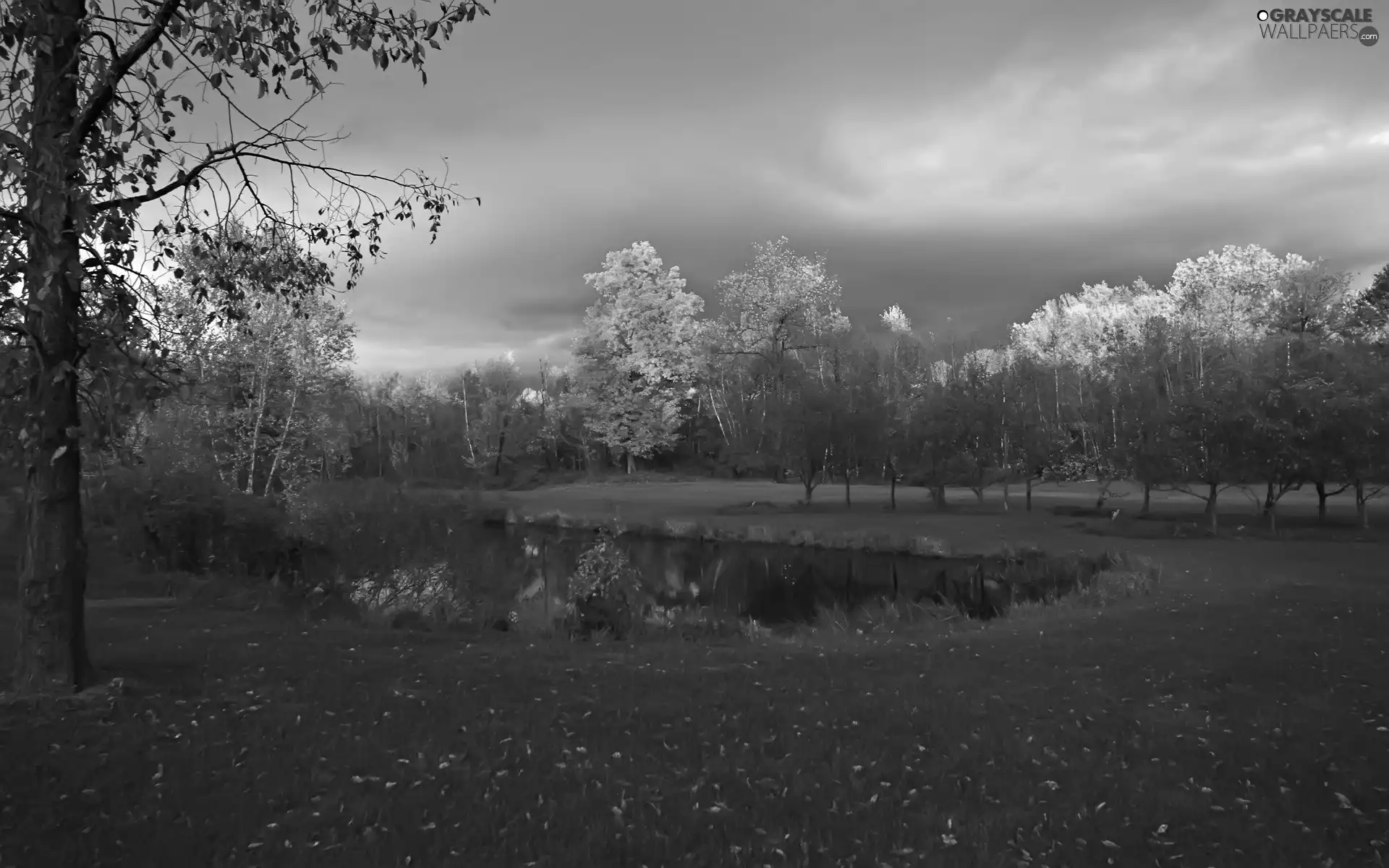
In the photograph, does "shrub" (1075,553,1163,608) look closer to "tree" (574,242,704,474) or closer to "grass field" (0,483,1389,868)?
"grass field" (0,483,1389,868)

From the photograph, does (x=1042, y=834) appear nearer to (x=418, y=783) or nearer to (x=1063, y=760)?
(x=1063, y=760)

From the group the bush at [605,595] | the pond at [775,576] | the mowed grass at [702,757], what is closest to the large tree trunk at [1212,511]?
the pond at [775,576]

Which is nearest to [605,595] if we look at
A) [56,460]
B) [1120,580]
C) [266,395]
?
[1120,580]

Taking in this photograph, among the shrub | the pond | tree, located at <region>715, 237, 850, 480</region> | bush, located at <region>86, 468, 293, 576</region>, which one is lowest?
the pond

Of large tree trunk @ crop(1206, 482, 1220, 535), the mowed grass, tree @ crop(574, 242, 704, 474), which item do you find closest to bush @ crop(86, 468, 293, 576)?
the mowed grass

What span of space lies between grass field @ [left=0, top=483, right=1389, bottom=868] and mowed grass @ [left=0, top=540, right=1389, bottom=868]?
3 centimetres

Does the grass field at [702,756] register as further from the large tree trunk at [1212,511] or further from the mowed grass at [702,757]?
the large tree trunk at [1212,511]

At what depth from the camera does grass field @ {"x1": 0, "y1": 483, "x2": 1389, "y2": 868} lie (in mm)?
5434

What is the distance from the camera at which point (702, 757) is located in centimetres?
716

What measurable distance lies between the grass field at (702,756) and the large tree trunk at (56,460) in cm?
74

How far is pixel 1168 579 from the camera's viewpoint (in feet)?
68.4

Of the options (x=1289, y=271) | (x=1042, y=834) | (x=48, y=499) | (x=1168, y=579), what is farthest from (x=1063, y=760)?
(x=1289, y=271)

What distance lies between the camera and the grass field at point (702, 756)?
214 inches

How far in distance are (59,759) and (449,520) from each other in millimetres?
15171
